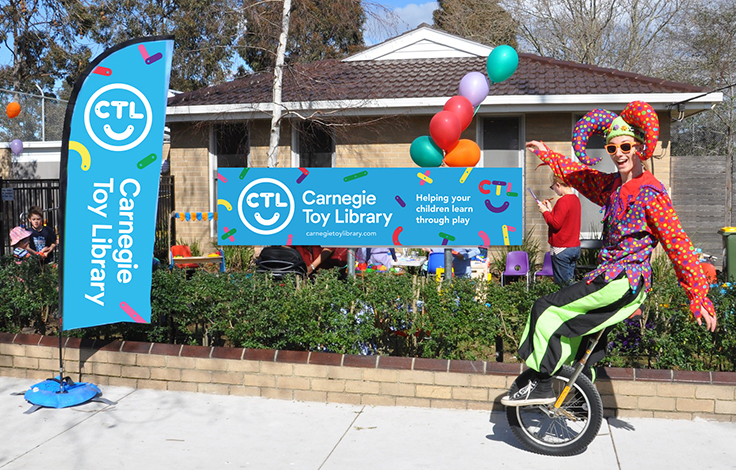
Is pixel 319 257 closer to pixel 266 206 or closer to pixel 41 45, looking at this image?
pixel 266 206

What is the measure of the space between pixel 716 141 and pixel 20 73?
29.7 m

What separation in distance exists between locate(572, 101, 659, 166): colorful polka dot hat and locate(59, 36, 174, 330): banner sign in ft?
10.6

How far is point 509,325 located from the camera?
217 inches

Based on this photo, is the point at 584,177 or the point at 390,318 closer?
the point at 584,177

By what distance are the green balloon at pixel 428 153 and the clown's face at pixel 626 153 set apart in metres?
4.22

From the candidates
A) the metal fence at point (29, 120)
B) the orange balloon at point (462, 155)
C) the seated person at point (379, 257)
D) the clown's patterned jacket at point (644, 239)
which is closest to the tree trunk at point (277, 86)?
the seated person at point (379, 257)

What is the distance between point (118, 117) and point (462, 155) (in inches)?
164

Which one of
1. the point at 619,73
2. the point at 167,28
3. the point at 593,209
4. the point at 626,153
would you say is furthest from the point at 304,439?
the point at 167,28

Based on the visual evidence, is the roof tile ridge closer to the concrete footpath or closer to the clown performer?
the clown performer

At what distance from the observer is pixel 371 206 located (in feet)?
22.6

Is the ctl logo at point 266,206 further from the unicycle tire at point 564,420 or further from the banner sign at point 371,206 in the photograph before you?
the unicycle tire at point 564,420

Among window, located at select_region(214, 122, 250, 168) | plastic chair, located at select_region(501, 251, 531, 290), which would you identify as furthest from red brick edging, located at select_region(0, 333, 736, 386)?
window, located at select_region(214, 122, 250, 168)

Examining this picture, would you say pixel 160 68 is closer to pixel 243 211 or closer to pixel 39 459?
pixel 243 211

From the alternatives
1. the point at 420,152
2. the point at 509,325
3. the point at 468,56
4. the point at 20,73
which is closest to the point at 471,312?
the point at 509,325
